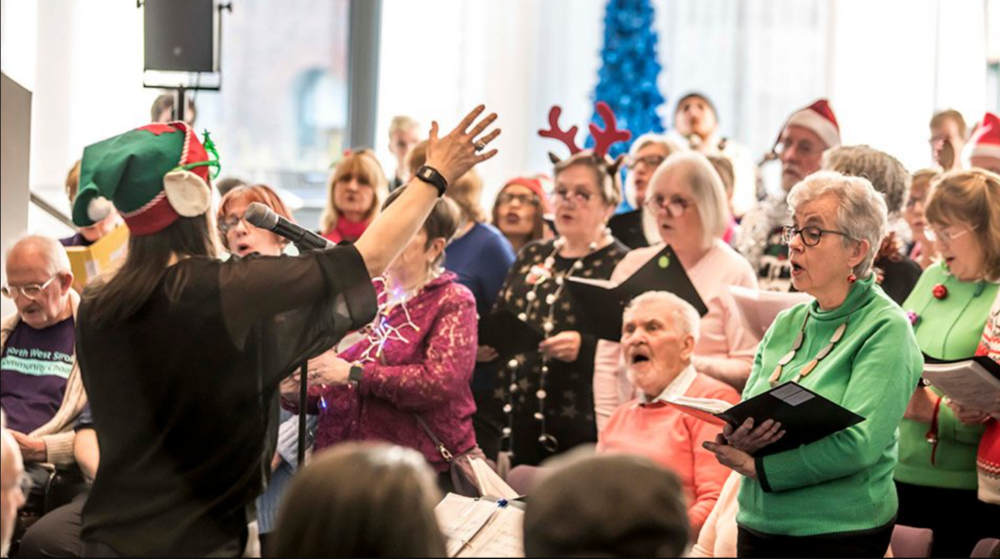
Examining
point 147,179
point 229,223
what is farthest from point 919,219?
point 147,179

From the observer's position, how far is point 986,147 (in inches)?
182

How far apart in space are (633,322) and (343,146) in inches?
203

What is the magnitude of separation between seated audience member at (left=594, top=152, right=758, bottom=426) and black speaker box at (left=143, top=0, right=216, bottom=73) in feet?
4.87

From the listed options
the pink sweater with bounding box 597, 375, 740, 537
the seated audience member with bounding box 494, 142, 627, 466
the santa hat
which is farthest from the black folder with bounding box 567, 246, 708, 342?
the santa hat

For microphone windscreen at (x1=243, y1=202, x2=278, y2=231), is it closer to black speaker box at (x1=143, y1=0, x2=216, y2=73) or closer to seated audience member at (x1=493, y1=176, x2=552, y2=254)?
black speaker box at (x1=143, y1=0, x2=216, y2=73)

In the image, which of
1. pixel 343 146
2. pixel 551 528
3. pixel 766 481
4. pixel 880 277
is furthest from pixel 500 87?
pixel 551 528

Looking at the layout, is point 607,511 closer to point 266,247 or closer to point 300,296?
point 300,296

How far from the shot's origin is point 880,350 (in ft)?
9.08

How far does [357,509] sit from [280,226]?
102 centimetres

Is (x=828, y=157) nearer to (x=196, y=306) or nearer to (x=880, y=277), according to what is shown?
(x=880, y=277)

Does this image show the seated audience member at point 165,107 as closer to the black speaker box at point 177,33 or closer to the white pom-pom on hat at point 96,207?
the black speaker box at point 177,33

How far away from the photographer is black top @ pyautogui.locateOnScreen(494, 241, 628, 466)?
13.7 feet

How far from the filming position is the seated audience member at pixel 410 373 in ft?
11.8

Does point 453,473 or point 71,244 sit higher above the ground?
point 71,244
